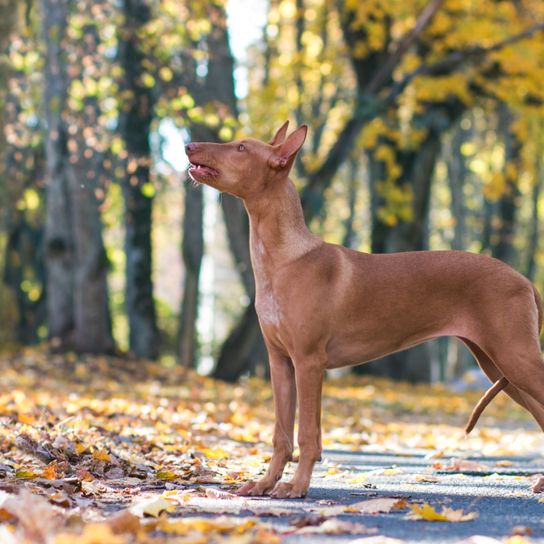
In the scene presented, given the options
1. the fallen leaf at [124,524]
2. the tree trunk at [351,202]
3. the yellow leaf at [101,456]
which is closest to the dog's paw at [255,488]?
the yellow leaf at [101,456]

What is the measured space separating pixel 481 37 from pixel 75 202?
9297mm

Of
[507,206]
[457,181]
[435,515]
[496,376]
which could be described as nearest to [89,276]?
[496,376]

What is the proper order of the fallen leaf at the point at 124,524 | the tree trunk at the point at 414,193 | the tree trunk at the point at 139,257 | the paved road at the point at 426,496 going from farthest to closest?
1. the tree trunk at the point at 414,193
2. the tree trunk at the point at 139,257
3. the paved road at the point at 426,496
4. the fallen leaf at the point at 124,524

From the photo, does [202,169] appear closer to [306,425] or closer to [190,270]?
[306,425]

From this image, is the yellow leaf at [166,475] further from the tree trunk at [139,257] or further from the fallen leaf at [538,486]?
the tree trunk at [139,257]

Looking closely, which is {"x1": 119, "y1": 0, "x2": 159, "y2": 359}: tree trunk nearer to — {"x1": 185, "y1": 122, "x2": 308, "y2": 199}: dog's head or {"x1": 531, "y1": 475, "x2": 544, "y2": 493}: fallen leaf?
{"x1": 185, "y1": 122, "x2": 308, "y2": 199}: dog's head

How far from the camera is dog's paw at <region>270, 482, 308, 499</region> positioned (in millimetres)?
6156

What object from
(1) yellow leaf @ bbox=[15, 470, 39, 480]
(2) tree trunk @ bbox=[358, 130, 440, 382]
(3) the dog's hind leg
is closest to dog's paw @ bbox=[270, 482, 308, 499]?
(1) yellow leaf @ bbox=[15, 470, 39, 480]

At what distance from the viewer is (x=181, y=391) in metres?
16.2

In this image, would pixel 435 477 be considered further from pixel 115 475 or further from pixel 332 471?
pixel 115 475

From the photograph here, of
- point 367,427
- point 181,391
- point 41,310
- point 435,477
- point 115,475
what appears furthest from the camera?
point 41,310

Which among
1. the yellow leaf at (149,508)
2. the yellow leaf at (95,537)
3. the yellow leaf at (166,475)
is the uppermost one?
the yellow leaf at (95,537)

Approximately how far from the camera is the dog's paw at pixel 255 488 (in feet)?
20.7

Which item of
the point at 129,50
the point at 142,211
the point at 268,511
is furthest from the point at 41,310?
the point at 268,511
